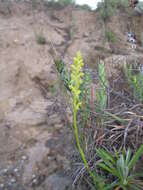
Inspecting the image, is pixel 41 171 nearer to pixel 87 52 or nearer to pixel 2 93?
pixel 2 93

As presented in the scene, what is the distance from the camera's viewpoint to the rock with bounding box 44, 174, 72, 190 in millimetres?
1659

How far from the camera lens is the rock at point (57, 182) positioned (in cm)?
166

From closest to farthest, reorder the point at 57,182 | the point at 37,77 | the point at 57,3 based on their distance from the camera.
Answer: the point at 57,182, the point at 37,77, the point at 57,3

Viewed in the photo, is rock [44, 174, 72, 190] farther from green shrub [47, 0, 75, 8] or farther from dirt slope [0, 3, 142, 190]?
green shrub [47, 0, 75, 8]

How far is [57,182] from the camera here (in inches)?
67.7

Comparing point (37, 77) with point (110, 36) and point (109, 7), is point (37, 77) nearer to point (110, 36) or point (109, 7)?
point (110, 36)

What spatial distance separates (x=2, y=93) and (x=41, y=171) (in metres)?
1.35

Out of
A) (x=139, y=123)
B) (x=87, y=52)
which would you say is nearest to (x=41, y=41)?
(x=87, y=52)

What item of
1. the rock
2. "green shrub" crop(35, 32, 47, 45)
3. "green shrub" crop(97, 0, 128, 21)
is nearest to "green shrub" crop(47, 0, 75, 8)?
"green shrub" crop(97, 0, 128, 21)

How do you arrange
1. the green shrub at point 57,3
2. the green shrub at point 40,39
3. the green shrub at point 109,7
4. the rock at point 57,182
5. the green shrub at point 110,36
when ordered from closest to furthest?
the rock at point 57,182 < the green shrub at point 40,39 < the green shrub at point 110,36 < the green shrub at point 109,7 < the green shrub at point 57,3

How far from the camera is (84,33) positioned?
4.18 m

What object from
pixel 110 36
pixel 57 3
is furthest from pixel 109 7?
pixel 57 3

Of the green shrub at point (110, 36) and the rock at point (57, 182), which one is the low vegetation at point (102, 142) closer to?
the rock at point (57, 182)

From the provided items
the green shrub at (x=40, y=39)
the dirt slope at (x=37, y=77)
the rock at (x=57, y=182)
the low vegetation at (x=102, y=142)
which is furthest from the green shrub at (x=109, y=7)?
the rock at (x=57, y=182)
